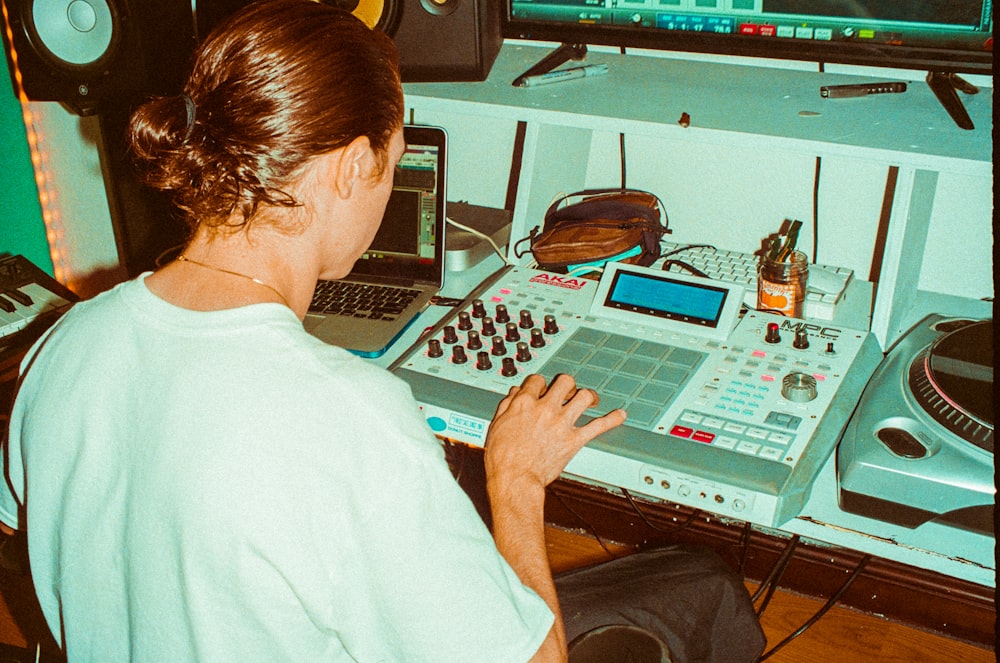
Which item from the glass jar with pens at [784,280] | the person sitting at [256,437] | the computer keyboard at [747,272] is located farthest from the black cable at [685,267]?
the person sitting at [256,437]

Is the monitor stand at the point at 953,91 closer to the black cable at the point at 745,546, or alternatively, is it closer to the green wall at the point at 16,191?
the black cable at the point at 745,546

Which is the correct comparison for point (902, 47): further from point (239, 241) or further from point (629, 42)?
point (239, 241)

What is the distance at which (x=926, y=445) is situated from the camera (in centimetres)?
90

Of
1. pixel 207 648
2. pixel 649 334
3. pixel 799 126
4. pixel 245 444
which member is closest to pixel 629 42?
pixel 799 126

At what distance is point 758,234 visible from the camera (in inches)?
58.7

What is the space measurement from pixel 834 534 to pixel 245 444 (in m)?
0.60

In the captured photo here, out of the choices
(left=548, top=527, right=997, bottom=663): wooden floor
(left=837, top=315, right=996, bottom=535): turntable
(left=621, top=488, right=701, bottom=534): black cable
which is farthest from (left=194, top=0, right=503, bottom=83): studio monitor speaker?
(left=548, top=527, right=997, bottom=663): wooden floor

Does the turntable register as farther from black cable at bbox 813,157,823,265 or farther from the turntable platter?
black cable at bbox 813,157,823,265

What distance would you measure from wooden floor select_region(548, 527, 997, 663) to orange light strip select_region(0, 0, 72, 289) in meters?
1.80

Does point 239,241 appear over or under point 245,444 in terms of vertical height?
over

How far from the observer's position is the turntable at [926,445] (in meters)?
0.86

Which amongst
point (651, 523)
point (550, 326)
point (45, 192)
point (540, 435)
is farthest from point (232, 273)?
point (45, 192)

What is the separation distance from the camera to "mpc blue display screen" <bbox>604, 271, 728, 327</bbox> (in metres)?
1.15

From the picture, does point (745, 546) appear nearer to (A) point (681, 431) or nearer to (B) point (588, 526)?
(B) point (588, 526)
